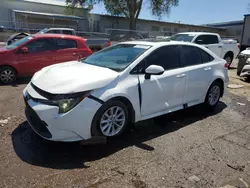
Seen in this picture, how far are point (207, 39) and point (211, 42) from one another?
13.7 inches

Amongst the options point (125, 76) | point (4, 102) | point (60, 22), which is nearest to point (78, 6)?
point (60, 22)

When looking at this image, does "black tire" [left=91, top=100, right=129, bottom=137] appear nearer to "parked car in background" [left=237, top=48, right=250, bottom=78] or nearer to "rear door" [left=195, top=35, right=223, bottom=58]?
"parked car in background" [left=237, top=48, right=250, bottom=78]

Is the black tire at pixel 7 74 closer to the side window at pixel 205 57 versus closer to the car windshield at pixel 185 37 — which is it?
the side window at pixel 205 57

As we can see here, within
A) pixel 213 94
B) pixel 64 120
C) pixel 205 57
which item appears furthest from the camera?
pixel 213 94

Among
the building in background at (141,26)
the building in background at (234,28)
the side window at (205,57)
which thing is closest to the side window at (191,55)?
the side window at (205,57)

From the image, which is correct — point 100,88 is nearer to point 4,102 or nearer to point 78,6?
point 4,102

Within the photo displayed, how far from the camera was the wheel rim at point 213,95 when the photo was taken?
5383 mm

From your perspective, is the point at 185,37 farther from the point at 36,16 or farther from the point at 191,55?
the point at 36,16

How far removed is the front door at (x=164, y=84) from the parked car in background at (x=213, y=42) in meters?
6.81

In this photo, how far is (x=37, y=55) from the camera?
765 cm

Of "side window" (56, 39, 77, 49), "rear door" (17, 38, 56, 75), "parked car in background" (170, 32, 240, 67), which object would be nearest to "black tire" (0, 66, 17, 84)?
"rear door" (17, 38, 56, 75)

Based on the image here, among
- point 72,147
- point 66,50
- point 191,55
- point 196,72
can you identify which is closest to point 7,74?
point 66,50

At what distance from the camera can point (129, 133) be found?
410 cm

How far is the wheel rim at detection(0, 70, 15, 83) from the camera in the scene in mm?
7234
